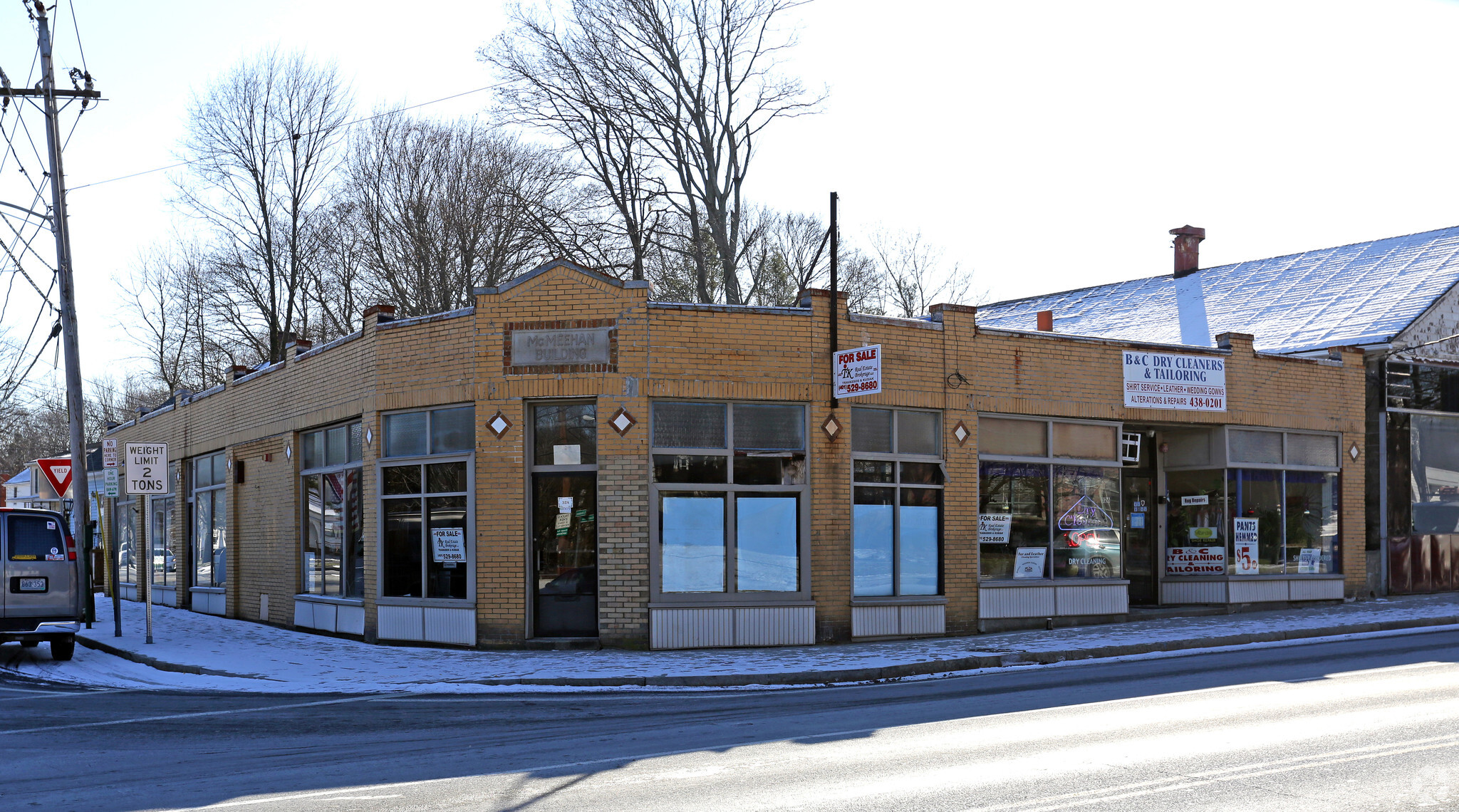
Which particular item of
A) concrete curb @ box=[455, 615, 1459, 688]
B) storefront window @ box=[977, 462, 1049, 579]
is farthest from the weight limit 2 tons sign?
storefront window @ box=[977, 462, 1049, 579]

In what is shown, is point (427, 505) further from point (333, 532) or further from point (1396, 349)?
point (1396, 349)

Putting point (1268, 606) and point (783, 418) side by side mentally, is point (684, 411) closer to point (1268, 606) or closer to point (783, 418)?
point (783, 418)

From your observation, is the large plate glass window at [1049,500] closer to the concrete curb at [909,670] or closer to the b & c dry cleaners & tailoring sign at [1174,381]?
the b & c dry cleaners & tailoring sign at [1174,381]

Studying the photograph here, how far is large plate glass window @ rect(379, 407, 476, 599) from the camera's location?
16.3m

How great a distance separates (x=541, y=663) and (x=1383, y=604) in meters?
14.5

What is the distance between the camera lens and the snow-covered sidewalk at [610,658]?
13273 millimetres

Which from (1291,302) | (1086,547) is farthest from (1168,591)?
(1291,302)

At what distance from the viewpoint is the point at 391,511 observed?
1711 centimetres

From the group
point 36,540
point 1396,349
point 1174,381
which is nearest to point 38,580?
point 36,540

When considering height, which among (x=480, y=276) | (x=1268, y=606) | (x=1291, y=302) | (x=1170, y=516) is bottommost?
(x=1268, y=606)

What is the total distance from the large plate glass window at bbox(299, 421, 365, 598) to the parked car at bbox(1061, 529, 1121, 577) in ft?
34.3

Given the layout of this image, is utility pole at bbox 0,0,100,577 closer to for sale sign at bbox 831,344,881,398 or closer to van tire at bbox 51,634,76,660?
van tire at bbox 51,634,76,660

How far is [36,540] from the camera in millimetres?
16188

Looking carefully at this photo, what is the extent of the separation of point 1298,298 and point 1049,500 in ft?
32.8
